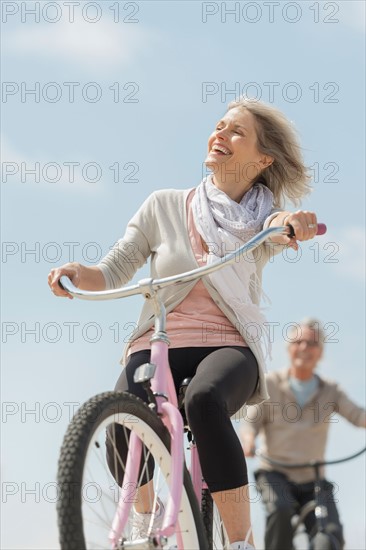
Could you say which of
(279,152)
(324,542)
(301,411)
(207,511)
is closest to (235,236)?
(279,152)

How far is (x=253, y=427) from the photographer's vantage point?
5.33 meters

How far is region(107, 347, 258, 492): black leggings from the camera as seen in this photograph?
3.74 meters

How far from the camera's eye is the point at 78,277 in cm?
407

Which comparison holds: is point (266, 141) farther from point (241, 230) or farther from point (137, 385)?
point (137, 385)

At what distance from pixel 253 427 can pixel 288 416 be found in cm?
22

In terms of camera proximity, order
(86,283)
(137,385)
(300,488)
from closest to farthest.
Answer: (137,385) → (86,283) → (300,488)

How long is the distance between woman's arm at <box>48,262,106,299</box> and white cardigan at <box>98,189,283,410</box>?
52 millimetres

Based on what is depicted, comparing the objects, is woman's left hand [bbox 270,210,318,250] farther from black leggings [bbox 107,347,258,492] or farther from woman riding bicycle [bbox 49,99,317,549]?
black leggings [bbox 107,347,258,492]

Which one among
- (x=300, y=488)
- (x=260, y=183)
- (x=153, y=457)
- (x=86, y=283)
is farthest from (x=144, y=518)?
(x=300, y=488)

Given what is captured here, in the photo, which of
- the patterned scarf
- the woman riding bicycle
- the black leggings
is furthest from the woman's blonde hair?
the black leggings

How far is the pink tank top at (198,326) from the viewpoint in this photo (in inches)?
161

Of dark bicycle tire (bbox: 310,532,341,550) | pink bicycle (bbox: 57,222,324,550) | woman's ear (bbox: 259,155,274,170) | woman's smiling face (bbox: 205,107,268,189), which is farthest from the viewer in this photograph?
dark bicycle tire (bbox: 310,532,341,550)

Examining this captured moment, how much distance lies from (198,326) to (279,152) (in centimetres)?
102

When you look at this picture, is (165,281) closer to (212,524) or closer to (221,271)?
(221,271)
